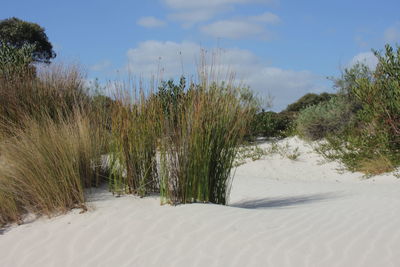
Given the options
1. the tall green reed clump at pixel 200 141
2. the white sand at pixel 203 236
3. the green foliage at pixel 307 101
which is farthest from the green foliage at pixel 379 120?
the green foliage at pixel 307 101

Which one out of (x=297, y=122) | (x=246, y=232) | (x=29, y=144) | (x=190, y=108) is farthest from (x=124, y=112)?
(x=297, y=122)

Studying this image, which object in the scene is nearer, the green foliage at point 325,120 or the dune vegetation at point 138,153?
the dune vegetation at point 138,153

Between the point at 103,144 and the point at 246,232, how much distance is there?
2.57 meters

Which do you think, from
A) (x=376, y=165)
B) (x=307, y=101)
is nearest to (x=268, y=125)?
(x=376, y=165)

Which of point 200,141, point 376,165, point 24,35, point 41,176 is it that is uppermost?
point 24,35

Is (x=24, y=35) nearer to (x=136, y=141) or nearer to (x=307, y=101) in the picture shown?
(x=307, y=101)

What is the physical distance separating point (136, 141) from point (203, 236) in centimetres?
152

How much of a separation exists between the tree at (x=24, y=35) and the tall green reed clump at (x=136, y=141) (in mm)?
21553

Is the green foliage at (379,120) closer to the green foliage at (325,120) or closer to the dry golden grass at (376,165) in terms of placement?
the dry golden grass at (376,165)

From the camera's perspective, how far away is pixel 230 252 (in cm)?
363

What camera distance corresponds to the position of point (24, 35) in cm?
2572

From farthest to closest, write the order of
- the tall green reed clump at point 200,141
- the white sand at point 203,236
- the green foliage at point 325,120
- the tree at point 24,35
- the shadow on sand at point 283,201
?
the tree at point 24,35 < the green foliage at point 325,120 < the shadow on sand at point 283,201 < the tall green reed clump at point 200,141 < the white sand at point 203,236

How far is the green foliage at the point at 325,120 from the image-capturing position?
1316cm

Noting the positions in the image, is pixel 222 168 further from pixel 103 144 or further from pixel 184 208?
pixel 103 144
